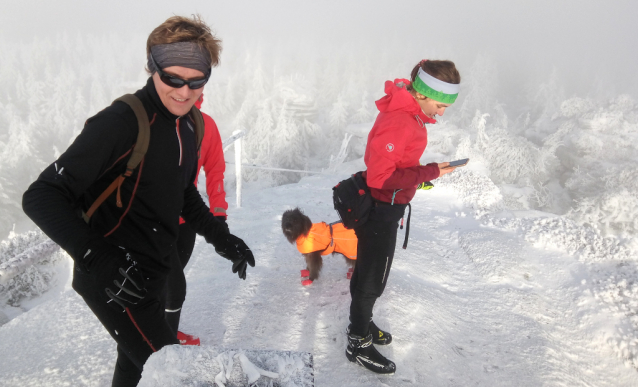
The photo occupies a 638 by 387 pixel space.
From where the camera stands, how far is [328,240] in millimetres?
3465

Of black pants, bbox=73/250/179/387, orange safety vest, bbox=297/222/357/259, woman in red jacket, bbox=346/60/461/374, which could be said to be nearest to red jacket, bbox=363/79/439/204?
woman in red jacket, bbox=346/60/461/374

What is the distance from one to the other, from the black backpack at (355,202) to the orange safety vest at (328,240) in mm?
865

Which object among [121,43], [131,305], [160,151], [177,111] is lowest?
[131,305]

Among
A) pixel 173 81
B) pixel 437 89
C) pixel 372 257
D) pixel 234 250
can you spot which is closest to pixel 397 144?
pixel 437 89

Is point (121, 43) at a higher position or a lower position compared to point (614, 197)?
higher

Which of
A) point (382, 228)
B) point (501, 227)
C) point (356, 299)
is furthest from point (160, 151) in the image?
point (501, 227)

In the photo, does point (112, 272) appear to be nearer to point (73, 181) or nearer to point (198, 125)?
point (73, 181)

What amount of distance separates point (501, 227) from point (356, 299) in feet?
13.7

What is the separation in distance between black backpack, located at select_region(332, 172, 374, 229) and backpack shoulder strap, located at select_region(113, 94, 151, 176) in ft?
4.94

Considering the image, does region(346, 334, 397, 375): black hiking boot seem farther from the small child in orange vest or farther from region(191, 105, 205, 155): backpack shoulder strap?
region(191, 105, 205, 155): backpack shoulder strap

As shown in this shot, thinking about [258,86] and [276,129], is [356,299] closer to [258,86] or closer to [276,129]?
[276,129]

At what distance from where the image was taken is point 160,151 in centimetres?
→ 158

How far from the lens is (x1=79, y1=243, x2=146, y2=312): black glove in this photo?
126 centimetres

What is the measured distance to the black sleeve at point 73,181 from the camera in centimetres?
119
